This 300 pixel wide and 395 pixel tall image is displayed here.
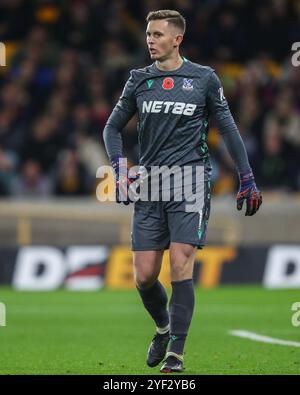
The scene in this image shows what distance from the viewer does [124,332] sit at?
10930mm

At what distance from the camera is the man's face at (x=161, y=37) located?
7.98 metres

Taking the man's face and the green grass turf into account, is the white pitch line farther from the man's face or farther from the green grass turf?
the man's face

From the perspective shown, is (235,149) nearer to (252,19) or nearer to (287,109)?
(287,109)

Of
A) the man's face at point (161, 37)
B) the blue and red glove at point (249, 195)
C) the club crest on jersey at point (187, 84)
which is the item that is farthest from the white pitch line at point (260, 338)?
the man's face at point (161, 37)

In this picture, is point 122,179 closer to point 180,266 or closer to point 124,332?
point 180,266

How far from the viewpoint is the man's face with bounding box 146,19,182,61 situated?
314 inches

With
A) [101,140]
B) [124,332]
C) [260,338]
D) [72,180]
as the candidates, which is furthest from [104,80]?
[260,338]

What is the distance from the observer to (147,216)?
318 inches

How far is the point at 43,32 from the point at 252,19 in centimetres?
330

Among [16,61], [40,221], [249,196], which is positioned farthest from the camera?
[16,61]

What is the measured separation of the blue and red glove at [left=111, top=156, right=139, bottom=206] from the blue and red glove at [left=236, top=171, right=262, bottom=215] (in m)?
0.71

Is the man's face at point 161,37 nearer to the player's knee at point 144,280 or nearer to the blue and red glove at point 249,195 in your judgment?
the blue and red glove at point 249,195

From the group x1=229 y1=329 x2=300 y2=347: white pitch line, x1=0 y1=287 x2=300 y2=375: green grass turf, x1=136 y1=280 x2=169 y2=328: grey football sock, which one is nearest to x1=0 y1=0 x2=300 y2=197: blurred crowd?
x1=0 y1=287 x2=300 y2=375: green grass turf
